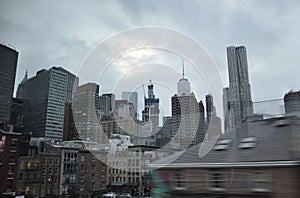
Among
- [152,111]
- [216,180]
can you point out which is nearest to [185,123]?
[152,111]

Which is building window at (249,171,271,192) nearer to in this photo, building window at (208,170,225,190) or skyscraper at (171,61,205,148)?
building window at (208,170,225,190)

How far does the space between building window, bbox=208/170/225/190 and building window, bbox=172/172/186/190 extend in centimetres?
35

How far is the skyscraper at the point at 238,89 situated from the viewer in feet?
14.1

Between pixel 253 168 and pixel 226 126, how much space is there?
1.37 m

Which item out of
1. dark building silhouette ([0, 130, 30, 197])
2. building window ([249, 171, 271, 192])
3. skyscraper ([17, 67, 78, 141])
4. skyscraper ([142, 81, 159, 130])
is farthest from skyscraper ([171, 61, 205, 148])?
skyscraper ([17, 67, 78, 141])

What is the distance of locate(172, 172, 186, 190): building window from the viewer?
347 centimetres

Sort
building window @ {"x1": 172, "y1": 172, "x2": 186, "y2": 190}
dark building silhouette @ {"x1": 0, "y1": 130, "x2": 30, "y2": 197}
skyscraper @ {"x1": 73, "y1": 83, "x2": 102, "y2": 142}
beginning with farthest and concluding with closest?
dark building silhouette @ {"x1": 0, "y1": 130, "x2": 30, "y2": 197}
skyscraper @ {"x1": 73, "y1": 83, "x2": 102, "y2": 142}
building window @ {"x1": 172, "y1": 172, "x2": 186, "y2": 190}

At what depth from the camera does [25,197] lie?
33.9ft

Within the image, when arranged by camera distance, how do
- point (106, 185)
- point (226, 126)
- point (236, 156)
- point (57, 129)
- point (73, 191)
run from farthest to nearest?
point (57, 129)
point (106, 185)
point (73, 191)
point (226, 126)
point (236, 156)

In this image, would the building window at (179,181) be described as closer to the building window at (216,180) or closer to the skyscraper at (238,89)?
the building window at (216,180)

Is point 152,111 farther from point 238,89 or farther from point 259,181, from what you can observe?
point 238,89

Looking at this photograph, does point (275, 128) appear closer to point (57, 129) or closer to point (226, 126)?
point (226, 126)

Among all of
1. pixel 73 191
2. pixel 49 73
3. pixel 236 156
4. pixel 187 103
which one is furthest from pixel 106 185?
pixel 49 73

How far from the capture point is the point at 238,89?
963 centimetres
